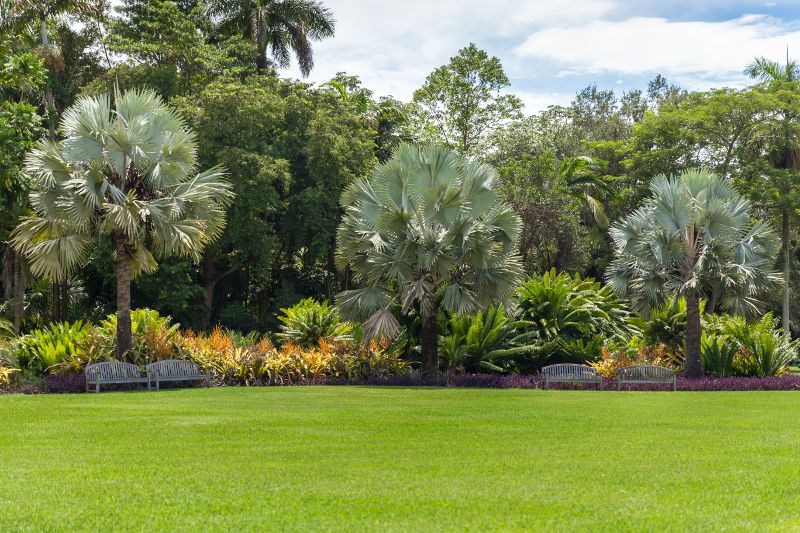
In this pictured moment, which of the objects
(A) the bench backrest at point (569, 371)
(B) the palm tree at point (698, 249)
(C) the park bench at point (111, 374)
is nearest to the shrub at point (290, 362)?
(C) the park bench at point (111, 374)

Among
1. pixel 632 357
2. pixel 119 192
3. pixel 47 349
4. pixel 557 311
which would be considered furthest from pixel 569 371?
pixel 47 349

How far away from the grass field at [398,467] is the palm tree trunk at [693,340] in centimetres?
679

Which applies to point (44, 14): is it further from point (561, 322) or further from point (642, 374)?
point (642, 374)

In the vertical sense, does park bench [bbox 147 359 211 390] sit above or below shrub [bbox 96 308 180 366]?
below

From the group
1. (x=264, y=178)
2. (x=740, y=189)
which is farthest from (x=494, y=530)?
(x=740, y=189)

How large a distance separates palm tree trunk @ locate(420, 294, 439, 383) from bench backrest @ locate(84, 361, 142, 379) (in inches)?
262

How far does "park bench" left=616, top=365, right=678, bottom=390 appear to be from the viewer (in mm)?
21766

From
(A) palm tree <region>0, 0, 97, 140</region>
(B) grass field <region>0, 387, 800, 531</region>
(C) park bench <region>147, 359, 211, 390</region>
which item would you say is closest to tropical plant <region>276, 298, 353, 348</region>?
(C) park bench <region>147, 359, 211, 390</region>

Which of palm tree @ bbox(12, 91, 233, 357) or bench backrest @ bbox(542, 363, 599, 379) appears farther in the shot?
bench backrest @ bbox(542, 363, 599, 379)

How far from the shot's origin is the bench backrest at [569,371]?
22.0m

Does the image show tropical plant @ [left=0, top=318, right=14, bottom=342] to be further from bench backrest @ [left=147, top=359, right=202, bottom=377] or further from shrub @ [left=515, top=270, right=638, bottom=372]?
shrub @ [left=515, top=270, right=638, bottom=372]

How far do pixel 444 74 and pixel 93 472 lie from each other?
3370cm

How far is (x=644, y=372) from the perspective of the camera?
21875mm

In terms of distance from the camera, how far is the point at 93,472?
908cm
